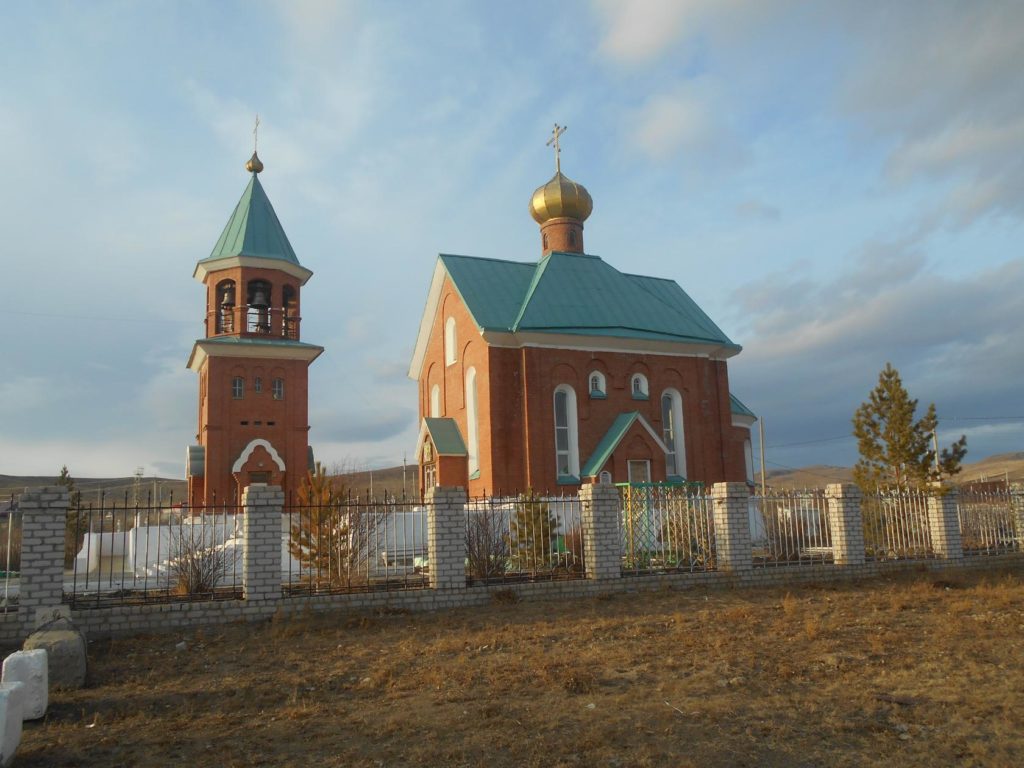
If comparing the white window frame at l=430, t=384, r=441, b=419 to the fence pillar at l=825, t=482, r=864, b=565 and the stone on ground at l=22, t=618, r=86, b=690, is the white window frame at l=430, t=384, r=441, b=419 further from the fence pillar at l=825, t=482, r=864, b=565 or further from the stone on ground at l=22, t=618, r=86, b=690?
the stone on ground at l=22, t=618, r=86, b=690

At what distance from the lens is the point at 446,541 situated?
11.6 meters

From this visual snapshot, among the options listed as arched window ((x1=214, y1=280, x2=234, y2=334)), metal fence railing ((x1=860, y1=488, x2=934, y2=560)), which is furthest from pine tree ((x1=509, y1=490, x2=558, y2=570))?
arched window ((x1=214, y1=280, x2=234, y2=334))

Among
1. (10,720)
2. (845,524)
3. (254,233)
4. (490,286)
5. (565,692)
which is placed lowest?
(565,692)

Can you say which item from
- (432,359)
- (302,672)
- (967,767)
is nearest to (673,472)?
(432,359)

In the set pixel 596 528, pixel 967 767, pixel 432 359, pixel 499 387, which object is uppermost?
pixel 432 359

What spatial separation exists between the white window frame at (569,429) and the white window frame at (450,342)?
3.74 m

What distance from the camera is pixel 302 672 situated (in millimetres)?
8109

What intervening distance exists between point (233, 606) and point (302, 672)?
2.80 meters

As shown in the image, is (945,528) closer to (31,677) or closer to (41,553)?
(41,553)

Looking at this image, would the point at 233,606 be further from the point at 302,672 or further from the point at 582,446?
the point at 582,446

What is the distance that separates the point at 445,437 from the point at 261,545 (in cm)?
1273

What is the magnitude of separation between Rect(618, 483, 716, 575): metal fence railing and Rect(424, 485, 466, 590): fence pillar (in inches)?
→ 121

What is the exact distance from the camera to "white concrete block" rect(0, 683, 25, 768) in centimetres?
535

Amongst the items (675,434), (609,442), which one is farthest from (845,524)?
(675,434)
